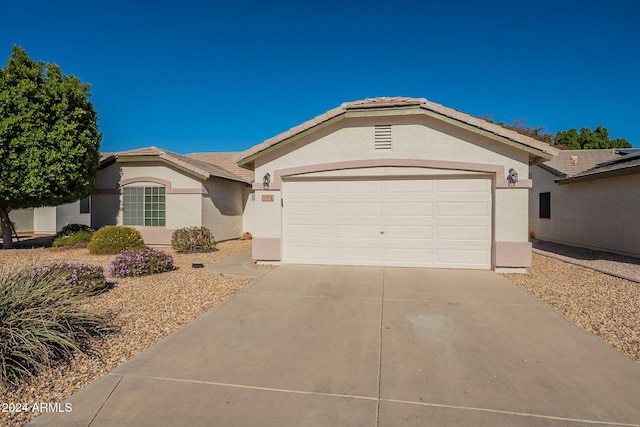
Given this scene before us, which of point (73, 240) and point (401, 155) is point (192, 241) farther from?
point (401, 155)

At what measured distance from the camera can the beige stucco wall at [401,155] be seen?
28.2ft

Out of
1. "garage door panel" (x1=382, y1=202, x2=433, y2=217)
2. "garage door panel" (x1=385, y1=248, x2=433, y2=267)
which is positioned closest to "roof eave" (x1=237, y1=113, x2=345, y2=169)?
"garage door panel" (x1=382, y1=202, x2=433, y2=217)

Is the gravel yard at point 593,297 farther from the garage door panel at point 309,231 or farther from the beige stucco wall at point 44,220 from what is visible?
the beige stucco wall at point 44,220

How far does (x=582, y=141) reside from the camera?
123ft

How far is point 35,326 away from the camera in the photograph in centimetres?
399

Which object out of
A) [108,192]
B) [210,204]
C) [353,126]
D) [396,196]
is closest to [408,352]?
[396,196]

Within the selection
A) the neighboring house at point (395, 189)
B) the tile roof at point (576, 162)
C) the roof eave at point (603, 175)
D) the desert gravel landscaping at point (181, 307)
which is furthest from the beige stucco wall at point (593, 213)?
the neighboring house at point (395, 189)

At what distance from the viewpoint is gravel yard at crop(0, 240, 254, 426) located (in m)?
3.32

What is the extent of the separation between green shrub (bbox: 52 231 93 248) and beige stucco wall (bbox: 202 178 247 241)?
4.50 meters

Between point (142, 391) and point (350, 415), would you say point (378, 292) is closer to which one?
point (350, 415)

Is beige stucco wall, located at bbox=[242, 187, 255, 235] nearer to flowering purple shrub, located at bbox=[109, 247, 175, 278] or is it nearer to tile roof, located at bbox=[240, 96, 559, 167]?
tile roof, located at bbox=[240, 96, 559, 167]

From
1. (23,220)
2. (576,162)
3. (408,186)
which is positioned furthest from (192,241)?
(576,162)

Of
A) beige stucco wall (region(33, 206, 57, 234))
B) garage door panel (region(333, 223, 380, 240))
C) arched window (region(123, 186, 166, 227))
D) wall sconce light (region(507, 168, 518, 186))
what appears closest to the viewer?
wall sconce light (region(507, 168, 518, 186))

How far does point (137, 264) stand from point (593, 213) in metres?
15.4
